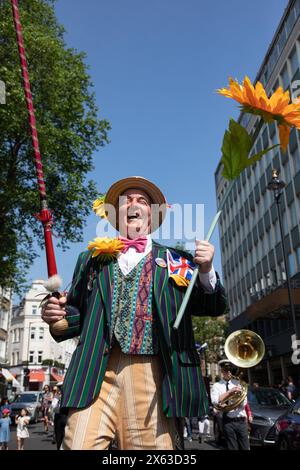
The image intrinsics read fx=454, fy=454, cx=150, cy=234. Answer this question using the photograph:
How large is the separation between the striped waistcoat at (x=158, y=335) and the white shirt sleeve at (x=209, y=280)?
0.04m

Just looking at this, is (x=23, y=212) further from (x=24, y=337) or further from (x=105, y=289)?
Answer: (x=24, y=337)

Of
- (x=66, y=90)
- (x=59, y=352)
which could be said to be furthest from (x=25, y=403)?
(x=59, y=352)

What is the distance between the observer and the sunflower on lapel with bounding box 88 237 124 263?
107 inches

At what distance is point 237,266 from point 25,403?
25710 mm

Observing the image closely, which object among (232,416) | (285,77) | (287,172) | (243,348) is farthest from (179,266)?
(285,77)

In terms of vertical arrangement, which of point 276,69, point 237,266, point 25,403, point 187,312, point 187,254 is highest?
point 276,69

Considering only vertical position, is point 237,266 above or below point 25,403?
above

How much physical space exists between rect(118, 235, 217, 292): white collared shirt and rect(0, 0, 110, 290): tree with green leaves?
14.8 m

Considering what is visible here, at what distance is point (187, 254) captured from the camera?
9.30 ft

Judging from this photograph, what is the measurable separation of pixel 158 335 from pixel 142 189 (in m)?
1.05

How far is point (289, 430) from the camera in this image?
316 inches

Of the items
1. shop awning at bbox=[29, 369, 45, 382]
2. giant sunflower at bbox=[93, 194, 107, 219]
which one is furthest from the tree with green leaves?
shop awning at bbox=[29, 369, 45, 382]

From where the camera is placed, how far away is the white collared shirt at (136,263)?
2.55m

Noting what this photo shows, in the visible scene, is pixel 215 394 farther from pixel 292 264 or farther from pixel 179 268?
pixel 292 264
